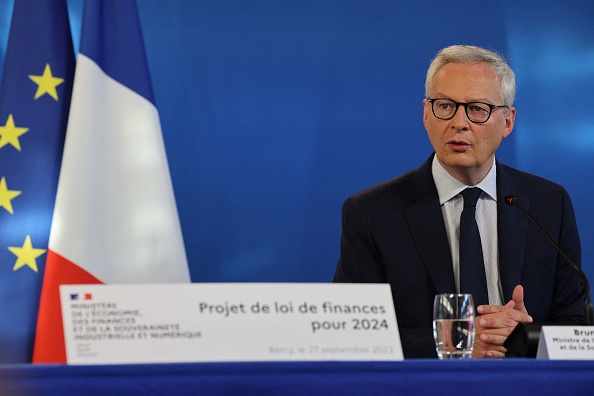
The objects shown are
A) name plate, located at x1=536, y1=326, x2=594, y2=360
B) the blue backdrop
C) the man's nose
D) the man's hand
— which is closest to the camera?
name plate, located at x1=536, y1=326, x2=594, y2=360

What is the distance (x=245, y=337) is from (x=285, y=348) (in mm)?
54

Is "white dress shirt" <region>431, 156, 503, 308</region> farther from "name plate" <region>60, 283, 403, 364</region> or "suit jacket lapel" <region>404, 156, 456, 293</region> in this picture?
"name plate" <region>60, 283, 403, 364</region>

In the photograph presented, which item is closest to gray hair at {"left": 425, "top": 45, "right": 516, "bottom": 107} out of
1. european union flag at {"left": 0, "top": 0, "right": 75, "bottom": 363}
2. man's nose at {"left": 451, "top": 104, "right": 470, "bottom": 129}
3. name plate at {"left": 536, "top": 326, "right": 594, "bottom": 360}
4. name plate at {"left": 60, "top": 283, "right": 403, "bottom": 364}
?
man's nose at {"left": 451, "top": 104, "right": 470, "bottom": 129}

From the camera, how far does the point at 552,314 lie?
2.36 metres

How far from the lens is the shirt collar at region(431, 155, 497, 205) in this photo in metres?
2.40

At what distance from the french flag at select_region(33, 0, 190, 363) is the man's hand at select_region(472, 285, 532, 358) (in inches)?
35.0

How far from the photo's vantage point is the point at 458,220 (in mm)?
2373

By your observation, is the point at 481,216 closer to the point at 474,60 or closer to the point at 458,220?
the point at 458,220

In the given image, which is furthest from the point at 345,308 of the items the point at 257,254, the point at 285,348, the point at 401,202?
the point at 257,254

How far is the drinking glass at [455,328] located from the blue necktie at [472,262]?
66 cm

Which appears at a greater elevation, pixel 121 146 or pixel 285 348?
pixel 121 146

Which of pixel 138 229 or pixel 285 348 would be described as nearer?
pixel 285 348

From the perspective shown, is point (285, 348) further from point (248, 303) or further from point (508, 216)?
point (508, 216)

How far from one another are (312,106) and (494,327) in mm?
1420
